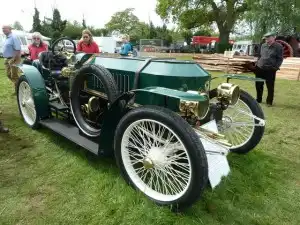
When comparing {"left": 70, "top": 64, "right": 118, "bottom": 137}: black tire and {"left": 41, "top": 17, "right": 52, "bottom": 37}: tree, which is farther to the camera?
{"left": 41, "top": 17, "right": 52, "bottom": 37}: tree

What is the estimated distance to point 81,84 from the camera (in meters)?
3.54

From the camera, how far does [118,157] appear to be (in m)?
2.68

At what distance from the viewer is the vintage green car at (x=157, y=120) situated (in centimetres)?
227

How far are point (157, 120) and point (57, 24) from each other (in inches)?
1983

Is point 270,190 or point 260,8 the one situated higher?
point 260,8

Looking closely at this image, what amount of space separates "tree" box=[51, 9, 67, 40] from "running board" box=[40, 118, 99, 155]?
139 feet

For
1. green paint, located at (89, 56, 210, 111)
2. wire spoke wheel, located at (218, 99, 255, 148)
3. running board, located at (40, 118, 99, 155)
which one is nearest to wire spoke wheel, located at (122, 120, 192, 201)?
green paint, located at (89, 56, 210, 111)

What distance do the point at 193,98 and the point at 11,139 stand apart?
3055 mm

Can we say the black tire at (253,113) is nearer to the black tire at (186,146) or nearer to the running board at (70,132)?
the black tire at (186,146)

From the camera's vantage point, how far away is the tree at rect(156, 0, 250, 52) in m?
32.7

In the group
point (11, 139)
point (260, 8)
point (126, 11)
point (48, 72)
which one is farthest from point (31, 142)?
point (126, 11)

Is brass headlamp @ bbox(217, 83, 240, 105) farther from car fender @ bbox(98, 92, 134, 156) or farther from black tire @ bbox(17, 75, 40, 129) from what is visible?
black tire @ bbox(17, 75, 40, 129)

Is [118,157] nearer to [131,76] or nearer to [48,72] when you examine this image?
[131,76]

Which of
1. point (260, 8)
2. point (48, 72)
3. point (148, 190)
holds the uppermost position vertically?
point (260, 8)
